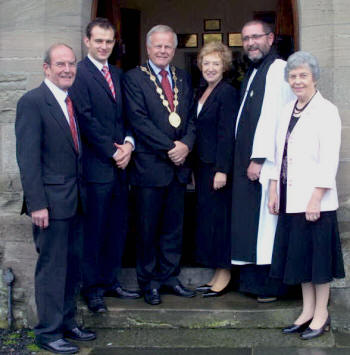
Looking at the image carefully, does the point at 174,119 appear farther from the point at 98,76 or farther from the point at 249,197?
the point at 249,197

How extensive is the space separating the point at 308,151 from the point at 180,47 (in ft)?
19.7

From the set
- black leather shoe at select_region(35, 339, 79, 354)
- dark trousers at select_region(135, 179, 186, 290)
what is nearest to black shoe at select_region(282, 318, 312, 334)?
dark trousers at select_region(135, 179, 186, 290)

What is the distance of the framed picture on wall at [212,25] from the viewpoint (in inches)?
392

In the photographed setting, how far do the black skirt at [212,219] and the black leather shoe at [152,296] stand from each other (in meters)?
0.43

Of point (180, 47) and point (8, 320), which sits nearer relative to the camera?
point (8, 320)

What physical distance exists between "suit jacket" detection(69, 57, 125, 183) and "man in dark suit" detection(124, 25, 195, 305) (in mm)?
171

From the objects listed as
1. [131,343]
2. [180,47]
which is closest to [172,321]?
[131,343]

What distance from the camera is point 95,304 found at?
15.7 feet

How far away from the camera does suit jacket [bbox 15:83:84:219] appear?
409cm

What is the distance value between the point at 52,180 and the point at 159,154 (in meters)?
0.88

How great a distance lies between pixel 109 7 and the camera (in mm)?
6668

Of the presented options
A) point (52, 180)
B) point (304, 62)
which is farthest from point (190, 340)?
point (304, 62)

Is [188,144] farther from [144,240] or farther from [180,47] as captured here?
[180,47]

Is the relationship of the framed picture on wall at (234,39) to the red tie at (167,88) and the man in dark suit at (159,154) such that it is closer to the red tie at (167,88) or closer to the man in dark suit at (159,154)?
the man in dark suit at (159,154)
